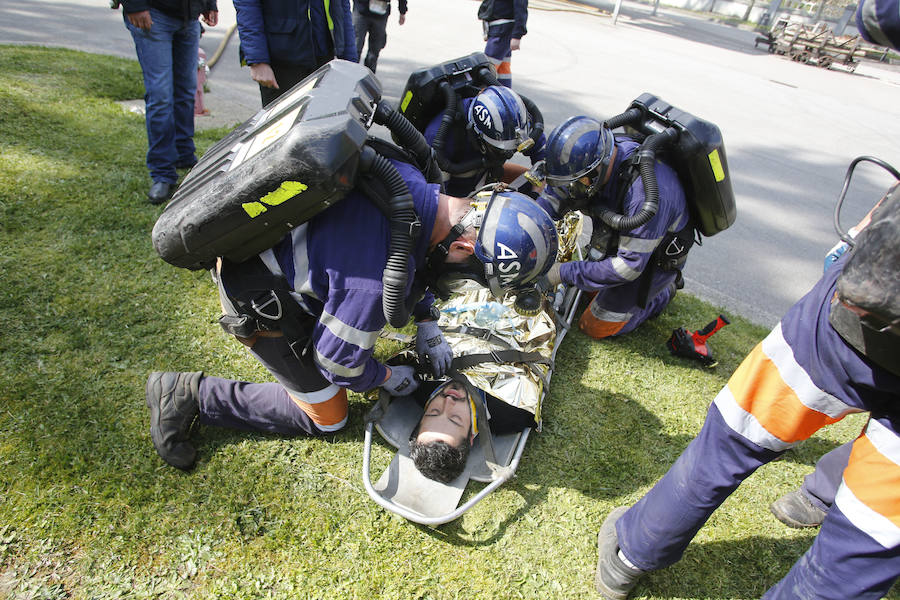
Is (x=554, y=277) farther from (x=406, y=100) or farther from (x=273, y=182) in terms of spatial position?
(x=273, y=182)

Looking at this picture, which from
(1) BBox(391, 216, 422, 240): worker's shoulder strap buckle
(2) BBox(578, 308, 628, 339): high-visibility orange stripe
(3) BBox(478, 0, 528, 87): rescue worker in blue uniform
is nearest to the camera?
(1) BBox(391, 216, 422, 240): worker's shoulder strap buckle

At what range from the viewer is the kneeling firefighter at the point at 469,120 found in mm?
3416

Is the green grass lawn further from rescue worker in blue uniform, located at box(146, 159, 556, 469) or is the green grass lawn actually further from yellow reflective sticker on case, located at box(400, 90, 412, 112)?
yellow reflective sticker on case, located at box(400, 90, 412, 112)

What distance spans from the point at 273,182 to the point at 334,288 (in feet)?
1.46

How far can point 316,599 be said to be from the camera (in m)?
2.13

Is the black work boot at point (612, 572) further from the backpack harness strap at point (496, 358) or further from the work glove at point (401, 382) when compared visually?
the work glove at point (401, 382)

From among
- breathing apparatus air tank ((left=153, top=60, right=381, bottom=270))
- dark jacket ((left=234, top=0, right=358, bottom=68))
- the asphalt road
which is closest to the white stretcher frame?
breathing apparatus air tank ((left=153, top=60, right=381, bottom=270))

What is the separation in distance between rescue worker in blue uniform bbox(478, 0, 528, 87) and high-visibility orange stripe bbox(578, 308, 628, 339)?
402cm

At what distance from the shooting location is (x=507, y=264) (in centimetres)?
208

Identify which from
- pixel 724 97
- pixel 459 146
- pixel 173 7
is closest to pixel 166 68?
pixel 173 7

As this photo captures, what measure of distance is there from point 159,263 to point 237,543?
226 centimetres

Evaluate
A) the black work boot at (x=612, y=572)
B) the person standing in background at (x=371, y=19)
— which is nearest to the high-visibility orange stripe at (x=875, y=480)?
the black work boot at (x=612, y=572)

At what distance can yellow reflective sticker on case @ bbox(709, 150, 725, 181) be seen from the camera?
3131 mm

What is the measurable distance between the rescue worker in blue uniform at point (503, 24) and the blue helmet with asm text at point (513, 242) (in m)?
4.98
